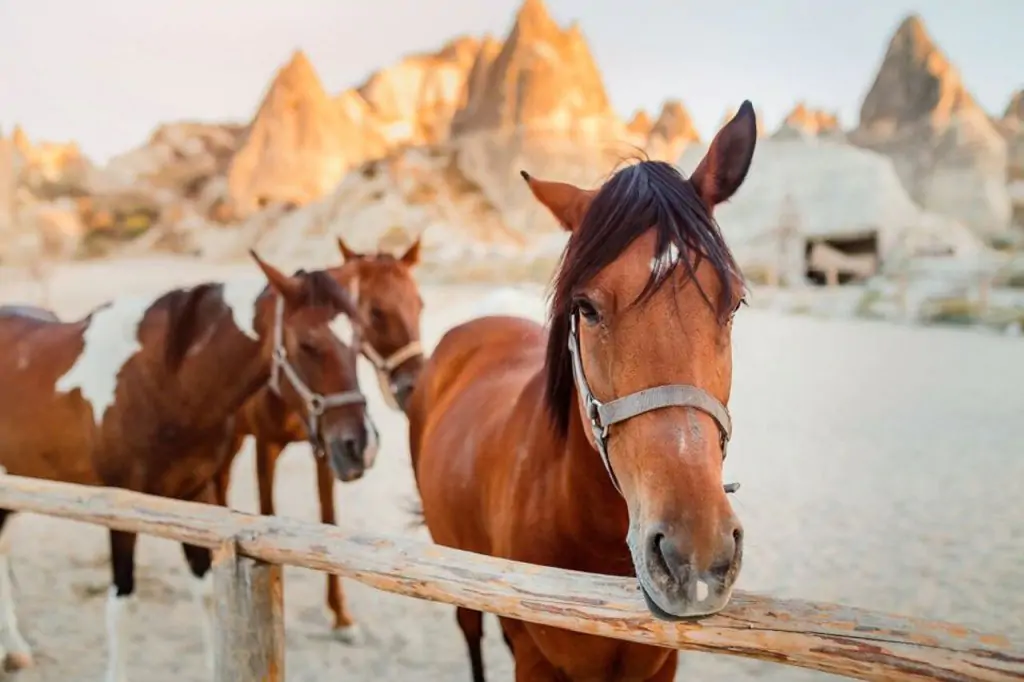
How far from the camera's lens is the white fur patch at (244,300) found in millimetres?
2412

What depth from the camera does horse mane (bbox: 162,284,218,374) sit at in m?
2.37

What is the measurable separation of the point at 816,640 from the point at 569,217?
761mm

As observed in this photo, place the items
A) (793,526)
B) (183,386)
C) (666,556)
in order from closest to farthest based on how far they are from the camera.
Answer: (666,556)
(183,386)
(793,526)

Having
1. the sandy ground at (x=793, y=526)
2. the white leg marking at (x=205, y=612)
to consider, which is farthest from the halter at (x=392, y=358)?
the white leg marking at (x=205, y=612)

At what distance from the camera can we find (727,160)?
1147 millimetres

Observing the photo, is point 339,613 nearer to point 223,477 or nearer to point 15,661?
point 223,477

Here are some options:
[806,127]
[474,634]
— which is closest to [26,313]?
[474,634]

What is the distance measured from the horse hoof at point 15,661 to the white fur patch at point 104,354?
1.05m

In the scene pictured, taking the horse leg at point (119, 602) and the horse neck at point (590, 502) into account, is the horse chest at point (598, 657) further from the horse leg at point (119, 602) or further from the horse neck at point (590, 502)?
the horse leg at point (119, 602)

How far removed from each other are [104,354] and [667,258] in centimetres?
219

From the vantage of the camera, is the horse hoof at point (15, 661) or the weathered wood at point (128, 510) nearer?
the weathered wood at point (128, 510)

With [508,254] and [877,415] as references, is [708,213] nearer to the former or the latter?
[877,415]

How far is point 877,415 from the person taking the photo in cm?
579

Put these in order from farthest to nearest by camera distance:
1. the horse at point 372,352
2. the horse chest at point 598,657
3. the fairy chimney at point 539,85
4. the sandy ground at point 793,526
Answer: the fairy chimney at point 539,85 → the horse at point 372,352 → the sandy ground at point 793,526 → the horse chest at point 598,657
